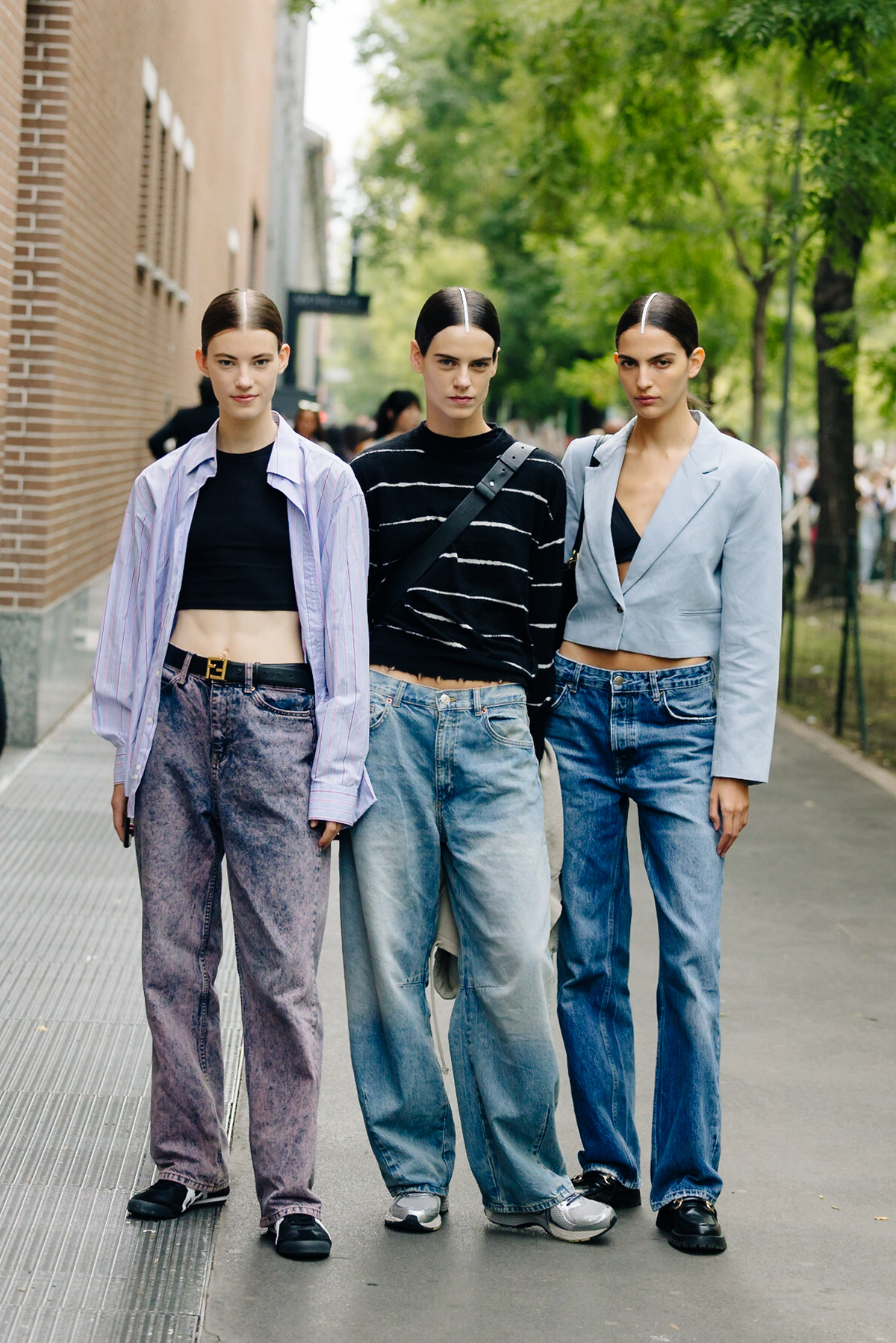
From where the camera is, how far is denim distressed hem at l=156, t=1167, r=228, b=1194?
3.88m

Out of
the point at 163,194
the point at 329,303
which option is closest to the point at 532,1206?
the point at 163,194

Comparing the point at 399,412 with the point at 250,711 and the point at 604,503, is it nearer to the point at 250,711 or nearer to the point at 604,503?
the point at 604,503

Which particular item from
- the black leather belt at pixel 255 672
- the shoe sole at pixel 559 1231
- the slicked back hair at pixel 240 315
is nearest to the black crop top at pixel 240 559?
the black leather belt at pixel 255 672

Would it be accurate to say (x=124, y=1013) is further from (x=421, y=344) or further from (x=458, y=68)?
(x=458, y=68)

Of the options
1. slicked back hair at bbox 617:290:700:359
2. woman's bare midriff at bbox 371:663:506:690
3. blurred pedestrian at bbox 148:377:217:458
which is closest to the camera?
woman's bare midriff at bbox 371:663:506:690

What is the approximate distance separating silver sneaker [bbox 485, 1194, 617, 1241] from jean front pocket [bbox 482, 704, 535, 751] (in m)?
1.04

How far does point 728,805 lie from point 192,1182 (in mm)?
1458

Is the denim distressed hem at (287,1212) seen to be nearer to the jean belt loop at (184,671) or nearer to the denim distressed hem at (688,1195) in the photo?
the denim distressed hem at (688,1195)

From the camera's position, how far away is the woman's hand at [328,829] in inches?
145

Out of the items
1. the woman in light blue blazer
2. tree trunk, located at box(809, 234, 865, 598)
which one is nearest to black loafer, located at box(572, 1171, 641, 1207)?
the woman in light blue blazer

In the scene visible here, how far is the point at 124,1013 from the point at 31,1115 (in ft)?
2.90

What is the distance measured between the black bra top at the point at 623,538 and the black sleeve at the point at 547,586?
0.18 metres

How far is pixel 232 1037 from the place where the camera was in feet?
17.1

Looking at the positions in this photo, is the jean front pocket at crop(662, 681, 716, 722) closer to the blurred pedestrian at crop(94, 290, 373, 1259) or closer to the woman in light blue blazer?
the woman in light blue blazer
